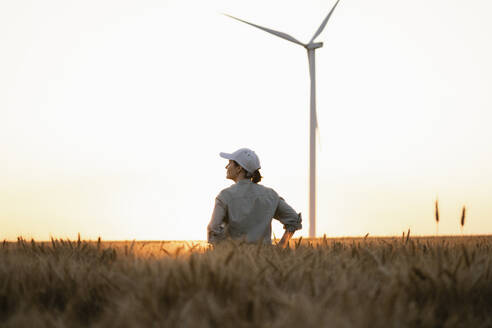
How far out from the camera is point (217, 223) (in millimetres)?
6602

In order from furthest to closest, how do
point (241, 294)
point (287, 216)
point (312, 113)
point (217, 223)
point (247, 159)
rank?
point (312, 113) → point (287, 216) → point (247, 159) → point (217, 223) → point (241, 294)

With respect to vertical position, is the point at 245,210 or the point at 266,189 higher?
the point at 266,189

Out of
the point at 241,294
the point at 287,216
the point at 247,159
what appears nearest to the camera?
the point at 241,294

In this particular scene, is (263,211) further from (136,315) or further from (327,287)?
(136,315)

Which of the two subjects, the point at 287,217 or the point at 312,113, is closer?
the point at 287,217

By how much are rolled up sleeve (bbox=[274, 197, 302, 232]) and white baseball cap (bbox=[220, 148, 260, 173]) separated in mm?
585

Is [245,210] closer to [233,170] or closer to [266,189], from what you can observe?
[266,189]

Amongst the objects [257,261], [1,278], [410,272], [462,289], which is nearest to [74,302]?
[1,278]

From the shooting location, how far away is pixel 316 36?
1800 cm

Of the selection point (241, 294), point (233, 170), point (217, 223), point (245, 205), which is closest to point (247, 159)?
point (233, 170)

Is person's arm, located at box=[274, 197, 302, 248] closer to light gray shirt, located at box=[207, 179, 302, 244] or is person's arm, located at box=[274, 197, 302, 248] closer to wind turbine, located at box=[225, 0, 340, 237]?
light gray shirt, located at box=[207, 179, 302, 244]

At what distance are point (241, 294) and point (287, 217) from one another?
4.43 metres

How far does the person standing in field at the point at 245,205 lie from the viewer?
6.70 meters

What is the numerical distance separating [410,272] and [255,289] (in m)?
1.03
